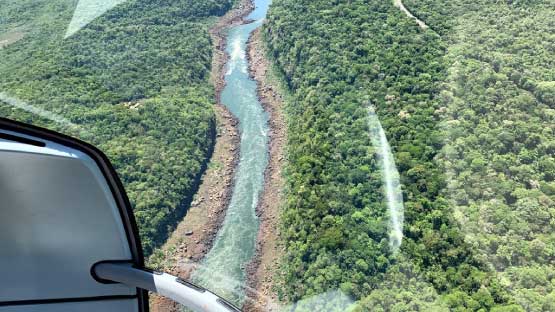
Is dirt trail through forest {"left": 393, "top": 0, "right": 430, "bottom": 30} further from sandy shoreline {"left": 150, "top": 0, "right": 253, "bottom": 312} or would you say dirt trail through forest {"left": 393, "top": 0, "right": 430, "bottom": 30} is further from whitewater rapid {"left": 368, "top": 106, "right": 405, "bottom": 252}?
sandy shoreline {"left": 150, "top": 0, "right": 253, "bottom": 312}

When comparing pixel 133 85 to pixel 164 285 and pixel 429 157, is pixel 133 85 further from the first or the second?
pixel 164 285

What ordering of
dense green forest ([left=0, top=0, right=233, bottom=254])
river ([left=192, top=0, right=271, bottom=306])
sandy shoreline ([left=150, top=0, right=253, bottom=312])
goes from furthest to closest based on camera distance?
1. dense green forest ([left=0, top=0, right=233, bottom=254])
2. sandy shoreline ([left=150, top=0, right=253, bottom=312])
3. river ([left=192, top=0, right=271, bottom=306])

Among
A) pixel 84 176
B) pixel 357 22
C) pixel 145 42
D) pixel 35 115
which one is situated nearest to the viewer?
pixel 84 176

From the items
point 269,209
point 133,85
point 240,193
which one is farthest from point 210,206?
point 133,85

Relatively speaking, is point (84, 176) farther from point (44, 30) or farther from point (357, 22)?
point (44, 30)

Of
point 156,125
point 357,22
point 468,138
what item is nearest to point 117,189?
point 468,138

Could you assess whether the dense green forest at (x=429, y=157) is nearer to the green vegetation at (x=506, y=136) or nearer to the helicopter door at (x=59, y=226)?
the green vegetation at (x=506, y=136)

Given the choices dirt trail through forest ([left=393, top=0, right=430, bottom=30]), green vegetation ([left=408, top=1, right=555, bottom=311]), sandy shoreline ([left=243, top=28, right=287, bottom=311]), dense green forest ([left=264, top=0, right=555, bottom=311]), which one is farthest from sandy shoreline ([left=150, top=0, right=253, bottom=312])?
dirt trail through forest ([left=393, top=0, right=430, bottom=30])
